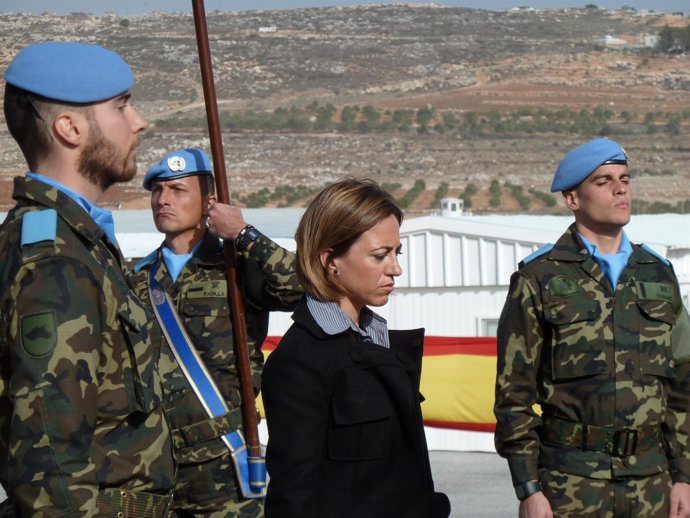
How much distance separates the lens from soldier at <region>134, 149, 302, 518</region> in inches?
220

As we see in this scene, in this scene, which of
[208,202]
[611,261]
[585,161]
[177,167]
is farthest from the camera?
[208,202]

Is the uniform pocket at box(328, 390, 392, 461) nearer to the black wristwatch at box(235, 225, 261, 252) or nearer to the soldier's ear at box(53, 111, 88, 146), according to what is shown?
the soldier's ear at box(53, 111, 88, 146)

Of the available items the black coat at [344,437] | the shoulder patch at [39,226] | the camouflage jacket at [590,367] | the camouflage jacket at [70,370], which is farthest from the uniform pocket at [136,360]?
the camouflage jacket at [590,367]

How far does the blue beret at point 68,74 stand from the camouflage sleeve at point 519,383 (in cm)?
253

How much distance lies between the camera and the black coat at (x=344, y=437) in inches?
133

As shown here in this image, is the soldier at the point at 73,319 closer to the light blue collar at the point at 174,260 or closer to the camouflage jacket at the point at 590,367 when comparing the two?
the camouflage jacket at the point at 590,367

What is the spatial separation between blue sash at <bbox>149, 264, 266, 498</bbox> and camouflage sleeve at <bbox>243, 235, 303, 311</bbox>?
1.17 feet

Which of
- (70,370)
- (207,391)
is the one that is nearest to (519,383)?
(207,391)

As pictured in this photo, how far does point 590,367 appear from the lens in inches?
210

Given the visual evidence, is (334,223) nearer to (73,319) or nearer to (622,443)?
(73,319)

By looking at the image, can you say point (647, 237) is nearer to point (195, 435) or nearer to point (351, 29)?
point (195, 435)

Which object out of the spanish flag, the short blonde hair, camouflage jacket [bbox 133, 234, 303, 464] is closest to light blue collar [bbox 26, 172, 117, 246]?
the short blonde hair

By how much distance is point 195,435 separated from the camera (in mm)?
5602

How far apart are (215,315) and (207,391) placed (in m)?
0.36
